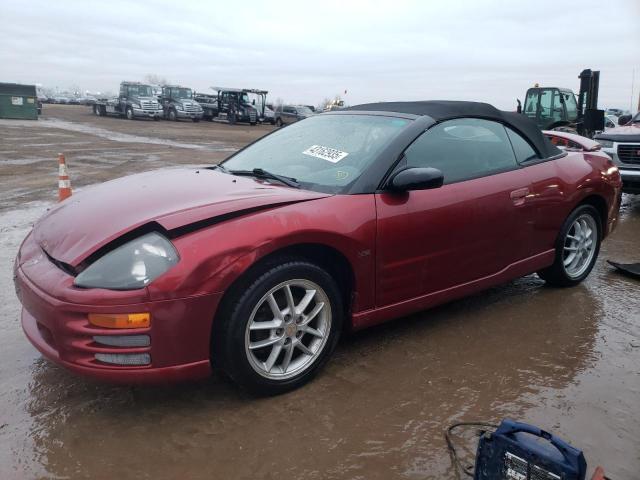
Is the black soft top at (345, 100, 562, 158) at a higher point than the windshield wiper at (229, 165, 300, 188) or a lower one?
higher

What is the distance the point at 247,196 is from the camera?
9.13 feet

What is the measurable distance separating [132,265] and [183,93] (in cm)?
3663

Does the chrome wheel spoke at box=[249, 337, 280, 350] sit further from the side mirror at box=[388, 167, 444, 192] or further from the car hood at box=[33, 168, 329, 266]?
the side mirror at box=[388, 167, 444, 192]

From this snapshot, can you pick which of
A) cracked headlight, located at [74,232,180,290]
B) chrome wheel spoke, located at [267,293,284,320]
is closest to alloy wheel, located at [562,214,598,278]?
chrome wheel spoke, located at [267,293,284,320]

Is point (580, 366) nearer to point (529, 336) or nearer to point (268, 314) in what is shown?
point (529, 336)

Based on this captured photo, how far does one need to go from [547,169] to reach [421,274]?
1490 mm

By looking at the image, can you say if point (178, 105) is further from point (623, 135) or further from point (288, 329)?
point (288, 329)

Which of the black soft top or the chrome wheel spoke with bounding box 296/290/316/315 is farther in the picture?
the black soft top

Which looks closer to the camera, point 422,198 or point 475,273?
point 422,198

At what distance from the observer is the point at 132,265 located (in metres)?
2.39

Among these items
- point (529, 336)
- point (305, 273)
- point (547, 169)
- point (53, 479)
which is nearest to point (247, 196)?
point (305, 273)

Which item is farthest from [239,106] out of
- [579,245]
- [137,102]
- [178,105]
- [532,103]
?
[579,245]

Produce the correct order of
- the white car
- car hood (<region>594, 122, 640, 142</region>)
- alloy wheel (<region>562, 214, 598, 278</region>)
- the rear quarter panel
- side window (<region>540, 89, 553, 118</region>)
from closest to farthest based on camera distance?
the rear quarter panel, alloy wheel (<region>562, 214, 598, 278</region>), the white car, car hood (<region>594, 122, 640, 142</region>), side window (<region>540, 89, 553, 118</region>)

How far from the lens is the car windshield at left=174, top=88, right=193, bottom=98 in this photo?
3631 cm
